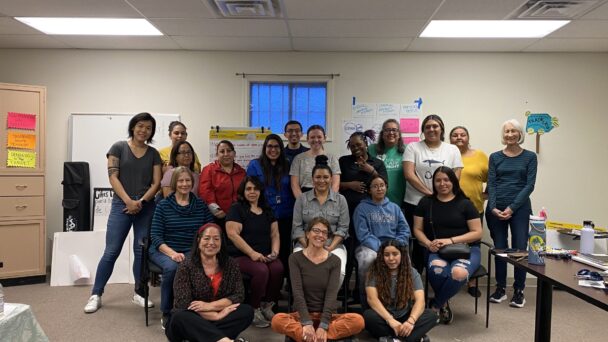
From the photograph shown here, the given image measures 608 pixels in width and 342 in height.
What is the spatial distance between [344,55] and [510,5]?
1.76 metres

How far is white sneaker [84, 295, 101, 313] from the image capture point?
327cm

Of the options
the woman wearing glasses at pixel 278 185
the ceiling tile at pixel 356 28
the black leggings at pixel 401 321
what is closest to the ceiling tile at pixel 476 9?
the ceiling tile at pixel 356 28

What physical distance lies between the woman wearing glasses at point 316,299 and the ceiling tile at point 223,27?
1.95 metres

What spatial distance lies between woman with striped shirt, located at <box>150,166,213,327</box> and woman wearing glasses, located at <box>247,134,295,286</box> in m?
0.56

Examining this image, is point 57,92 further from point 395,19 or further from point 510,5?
point 510,5

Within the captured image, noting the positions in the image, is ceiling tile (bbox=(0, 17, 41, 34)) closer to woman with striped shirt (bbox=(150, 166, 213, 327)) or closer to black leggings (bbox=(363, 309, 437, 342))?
Answer: woman with striped shirt (bbox=(150, 166, 213, 327))

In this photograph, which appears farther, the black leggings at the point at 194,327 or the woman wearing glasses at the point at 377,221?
the woman wearing glasses at the point at 377,221

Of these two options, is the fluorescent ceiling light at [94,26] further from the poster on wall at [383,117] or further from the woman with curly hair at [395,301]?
the woman with curly hair at [395,301]

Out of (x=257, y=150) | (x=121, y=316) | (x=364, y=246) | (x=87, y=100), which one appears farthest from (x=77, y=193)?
(x=364, y=246)

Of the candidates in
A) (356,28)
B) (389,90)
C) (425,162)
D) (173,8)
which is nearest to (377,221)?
(425,162)

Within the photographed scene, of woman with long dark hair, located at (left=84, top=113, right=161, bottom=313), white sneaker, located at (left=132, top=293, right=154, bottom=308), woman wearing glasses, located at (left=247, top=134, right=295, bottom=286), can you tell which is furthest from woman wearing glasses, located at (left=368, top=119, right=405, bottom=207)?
white sneaker, located at (left=132, top=293, right=154, bottom=308)

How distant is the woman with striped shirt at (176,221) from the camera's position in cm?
297

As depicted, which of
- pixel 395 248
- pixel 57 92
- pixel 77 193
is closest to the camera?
pixel 395 248

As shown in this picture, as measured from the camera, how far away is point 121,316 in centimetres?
321
